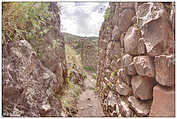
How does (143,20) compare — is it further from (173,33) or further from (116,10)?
(116,10)

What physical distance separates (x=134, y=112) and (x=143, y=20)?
3.17ft

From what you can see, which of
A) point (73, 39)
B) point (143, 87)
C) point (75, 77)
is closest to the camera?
point (143, 87)

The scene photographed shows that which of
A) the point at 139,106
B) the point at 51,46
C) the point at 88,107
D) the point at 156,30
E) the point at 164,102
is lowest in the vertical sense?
the point at 88,107

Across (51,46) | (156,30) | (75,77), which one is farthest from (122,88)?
(75,77)

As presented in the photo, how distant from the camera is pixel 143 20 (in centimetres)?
129

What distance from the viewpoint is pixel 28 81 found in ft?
3.58

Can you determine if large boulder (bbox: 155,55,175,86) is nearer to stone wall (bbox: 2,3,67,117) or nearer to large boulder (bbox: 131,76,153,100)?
large boulder (bbox: 131,76,153,100)

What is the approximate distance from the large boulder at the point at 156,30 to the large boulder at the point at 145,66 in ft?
0.25

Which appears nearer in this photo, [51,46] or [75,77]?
[51,46]

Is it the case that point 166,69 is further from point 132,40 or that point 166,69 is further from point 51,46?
point 51,46

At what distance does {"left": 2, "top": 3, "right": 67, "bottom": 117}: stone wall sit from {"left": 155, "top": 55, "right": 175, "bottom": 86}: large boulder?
0.93 metres

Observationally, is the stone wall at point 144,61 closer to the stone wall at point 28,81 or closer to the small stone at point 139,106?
the small stone at point 139,106

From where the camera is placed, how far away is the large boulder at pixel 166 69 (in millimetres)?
1092

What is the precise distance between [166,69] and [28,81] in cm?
112
